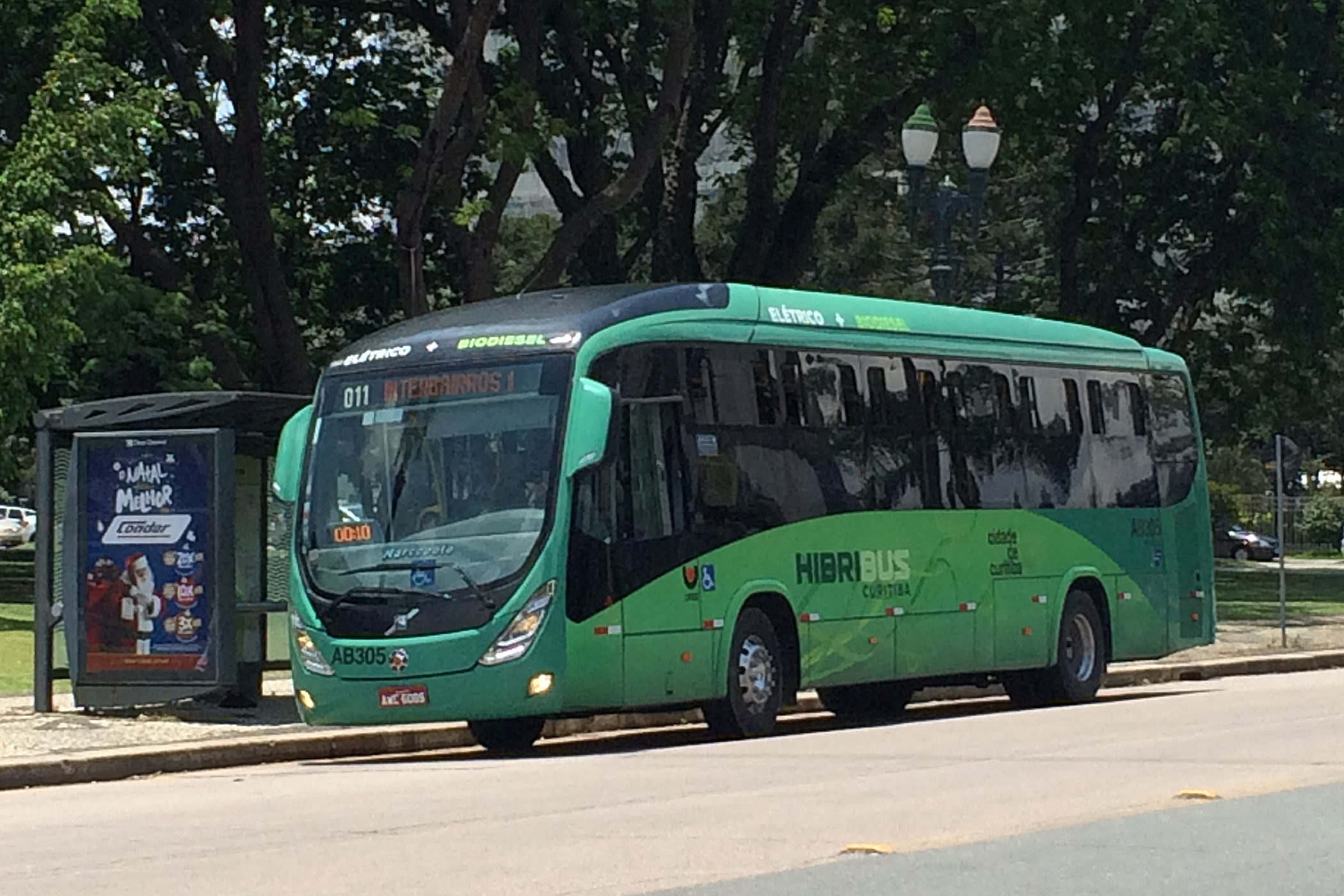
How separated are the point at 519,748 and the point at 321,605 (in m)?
2.01

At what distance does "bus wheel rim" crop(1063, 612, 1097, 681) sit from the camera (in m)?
22.5

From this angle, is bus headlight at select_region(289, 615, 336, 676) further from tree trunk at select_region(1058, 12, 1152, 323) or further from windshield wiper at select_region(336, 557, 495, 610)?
tree trunk at select_region(1058, 12, 1152, 323)

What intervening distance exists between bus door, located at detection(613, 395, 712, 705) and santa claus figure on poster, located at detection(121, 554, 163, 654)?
13.6ft

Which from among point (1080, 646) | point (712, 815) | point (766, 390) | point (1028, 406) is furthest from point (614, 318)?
point (1080, 646)

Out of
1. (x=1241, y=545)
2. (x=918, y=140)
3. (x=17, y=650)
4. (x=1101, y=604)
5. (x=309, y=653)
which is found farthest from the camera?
(x=1241, y=545)

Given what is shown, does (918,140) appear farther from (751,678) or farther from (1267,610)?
(1267,610)

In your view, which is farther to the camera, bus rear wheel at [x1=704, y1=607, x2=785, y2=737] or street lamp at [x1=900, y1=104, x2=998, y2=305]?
street lamp at [x1=900, y1=104, x2=998, y2=305]

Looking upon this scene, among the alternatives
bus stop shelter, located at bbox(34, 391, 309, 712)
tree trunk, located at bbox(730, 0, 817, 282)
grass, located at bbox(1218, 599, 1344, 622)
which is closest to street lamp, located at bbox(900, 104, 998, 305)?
bus stop shelter, located at bbox(34, 391, 309, 712)

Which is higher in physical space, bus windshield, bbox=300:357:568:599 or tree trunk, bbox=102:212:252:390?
tree trunk, bbox=102:212:252:390

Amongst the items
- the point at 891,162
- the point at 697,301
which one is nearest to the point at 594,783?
the point at 697,301

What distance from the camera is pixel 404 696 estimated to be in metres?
16.7

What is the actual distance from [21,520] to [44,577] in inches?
2599

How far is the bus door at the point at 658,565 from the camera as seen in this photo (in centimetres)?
1730

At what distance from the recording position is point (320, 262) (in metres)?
41.2
